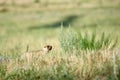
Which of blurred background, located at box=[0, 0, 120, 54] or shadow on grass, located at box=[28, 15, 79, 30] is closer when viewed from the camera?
blurred background, located at box=[0, 0, 120, 54]

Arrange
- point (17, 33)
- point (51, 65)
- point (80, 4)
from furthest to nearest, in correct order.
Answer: point (80, 4) < point (17, 33) < point (51, 65)

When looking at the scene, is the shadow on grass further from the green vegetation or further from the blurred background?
the green vegetation

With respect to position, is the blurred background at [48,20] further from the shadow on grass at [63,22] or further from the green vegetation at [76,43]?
the green vegetation at [76,43]

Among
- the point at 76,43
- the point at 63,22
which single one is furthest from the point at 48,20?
the point at 76,43

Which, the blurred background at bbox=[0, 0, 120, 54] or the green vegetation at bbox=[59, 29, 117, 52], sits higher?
the green vegetation at bbox=[59, 29, 117, 52]

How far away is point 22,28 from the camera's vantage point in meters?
26.8

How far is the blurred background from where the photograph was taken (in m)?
21.9

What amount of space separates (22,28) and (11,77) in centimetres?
2137

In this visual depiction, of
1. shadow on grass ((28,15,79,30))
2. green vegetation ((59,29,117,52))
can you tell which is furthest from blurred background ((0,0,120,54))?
green vegetation ((59,29,117,52))

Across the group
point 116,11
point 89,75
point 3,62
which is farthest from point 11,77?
point 116,11

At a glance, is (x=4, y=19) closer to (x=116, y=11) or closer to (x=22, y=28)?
(x=22, y=28)

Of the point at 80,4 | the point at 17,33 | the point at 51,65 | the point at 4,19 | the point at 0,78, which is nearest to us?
the point at 0,78

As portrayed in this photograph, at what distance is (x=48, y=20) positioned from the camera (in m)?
29.8

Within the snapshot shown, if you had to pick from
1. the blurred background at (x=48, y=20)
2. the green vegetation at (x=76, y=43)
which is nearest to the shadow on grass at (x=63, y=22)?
the blurred background at (x=48, y=20)
